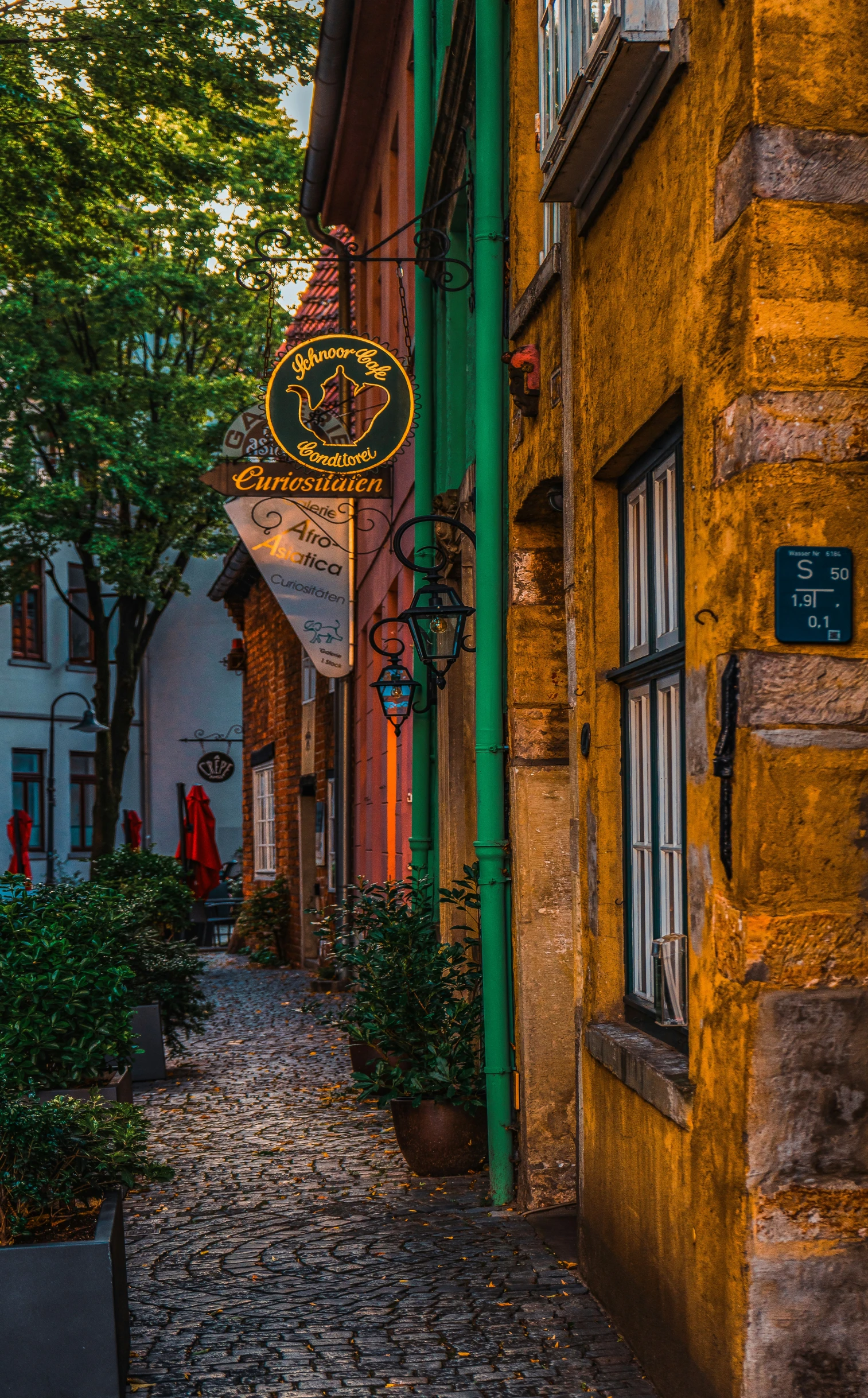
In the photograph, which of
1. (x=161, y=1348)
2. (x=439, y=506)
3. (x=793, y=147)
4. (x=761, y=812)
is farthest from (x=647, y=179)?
(x=439, y=506)

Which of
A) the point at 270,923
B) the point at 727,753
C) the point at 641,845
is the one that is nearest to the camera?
the point at 727,753

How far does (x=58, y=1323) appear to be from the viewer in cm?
379

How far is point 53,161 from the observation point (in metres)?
11.9

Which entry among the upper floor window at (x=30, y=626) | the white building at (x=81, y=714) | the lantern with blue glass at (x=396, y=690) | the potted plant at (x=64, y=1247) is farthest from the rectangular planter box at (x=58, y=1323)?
the upper floor window at (x=30, y=626)

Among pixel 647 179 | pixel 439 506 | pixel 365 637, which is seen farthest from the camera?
pixel 365 637

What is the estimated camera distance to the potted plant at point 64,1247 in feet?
12.4

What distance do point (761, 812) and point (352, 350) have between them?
6.20 meters

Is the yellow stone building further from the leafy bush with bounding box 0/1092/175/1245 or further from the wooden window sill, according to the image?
the leafy bush with bounding box 0/1092/175/1245

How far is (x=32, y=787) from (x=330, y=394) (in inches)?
875

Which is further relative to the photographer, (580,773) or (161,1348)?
(580,773)

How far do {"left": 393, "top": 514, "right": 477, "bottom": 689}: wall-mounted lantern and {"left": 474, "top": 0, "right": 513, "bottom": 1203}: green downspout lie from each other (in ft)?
0.84

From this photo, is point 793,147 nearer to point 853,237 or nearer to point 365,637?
point 853,237

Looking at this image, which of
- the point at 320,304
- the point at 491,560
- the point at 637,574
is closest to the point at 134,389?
the point at 320,304

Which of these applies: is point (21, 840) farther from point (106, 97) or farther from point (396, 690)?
point (396, 690)
